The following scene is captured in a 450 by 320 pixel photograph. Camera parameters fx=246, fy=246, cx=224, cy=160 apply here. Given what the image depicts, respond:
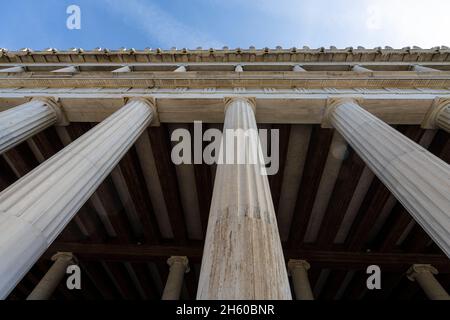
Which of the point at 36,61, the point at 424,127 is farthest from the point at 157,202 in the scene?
the point at 36,61

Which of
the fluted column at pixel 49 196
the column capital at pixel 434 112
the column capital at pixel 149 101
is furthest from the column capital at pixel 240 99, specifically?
the column capital at pixel 434 112

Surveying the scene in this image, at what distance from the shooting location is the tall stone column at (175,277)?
11648 mm

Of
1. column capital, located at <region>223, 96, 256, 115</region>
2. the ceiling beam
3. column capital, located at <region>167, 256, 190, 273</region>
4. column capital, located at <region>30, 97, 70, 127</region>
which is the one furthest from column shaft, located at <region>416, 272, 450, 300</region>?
column capital, located at <region>30, 97, 70, 127</region>

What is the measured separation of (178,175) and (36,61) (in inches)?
684

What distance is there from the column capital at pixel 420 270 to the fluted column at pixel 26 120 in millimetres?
19043

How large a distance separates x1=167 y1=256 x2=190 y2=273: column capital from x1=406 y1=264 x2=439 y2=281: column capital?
12.3 meters

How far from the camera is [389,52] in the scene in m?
18.7

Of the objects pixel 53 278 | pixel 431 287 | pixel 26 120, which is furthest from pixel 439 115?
pixel 53 278

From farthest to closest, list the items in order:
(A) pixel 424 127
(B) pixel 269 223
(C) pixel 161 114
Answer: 1. (C) pixel 161 114
2. (A) pixel 424 127
3. (B) pixel 269 223

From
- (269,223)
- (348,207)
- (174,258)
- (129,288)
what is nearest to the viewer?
(269,223)

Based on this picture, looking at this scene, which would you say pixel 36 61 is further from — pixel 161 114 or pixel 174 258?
pixel 174 258

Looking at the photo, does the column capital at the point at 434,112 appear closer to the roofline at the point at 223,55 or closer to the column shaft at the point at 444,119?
the column shaft at the point at 444,119

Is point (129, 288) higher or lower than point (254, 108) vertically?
lower
